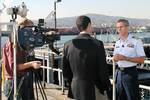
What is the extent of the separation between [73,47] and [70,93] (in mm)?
574

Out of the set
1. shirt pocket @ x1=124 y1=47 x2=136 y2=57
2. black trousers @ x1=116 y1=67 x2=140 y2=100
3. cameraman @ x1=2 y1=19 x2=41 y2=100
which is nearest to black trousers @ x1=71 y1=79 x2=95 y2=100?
cameraman @ x1=2 y1=19 x2=41 y2=100

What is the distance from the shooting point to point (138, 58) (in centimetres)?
540

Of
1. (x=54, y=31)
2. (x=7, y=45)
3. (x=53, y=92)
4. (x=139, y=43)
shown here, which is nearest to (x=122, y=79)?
(x=139, y=43)

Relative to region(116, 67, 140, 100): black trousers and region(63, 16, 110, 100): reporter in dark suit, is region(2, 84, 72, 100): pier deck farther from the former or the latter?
region(63, 16, 110, 100): reporter in dark suit

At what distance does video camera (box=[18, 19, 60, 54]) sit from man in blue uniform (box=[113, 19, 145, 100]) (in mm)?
1085

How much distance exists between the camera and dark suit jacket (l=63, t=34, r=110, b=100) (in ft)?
15.1

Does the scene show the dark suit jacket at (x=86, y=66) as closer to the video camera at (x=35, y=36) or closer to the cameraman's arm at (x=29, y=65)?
the video camera at (x=35, y=36)

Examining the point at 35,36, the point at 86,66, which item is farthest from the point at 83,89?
the point at 35,36

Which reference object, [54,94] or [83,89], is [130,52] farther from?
[54,94]

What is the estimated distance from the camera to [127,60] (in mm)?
5391

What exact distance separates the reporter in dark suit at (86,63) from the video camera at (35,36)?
8.7 inches

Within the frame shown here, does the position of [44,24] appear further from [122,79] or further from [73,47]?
[122,79]

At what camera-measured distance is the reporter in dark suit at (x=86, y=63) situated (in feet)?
15.1

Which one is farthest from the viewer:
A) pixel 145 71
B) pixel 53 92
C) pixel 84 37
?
pixel 145 71
